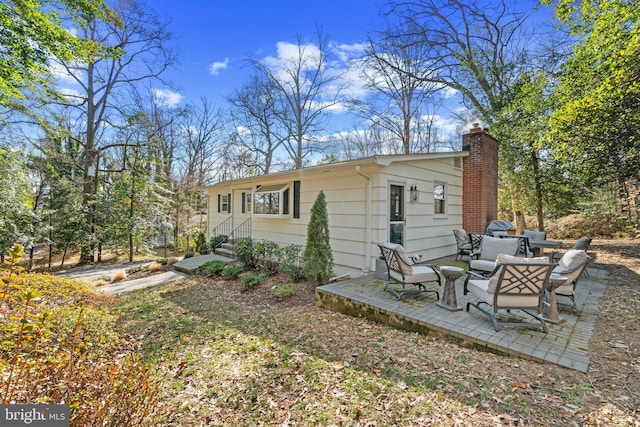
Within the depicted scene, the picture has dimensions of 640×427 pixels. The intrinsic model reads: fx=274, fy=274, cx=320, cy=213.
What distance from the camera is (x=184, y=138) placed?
69.7 ft

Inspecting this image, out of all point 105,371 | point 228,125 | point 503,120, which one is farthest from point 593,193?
point 228,125

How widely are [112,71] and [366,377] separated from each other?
18.8 meters

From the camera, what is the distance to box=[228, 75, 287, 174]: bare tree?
2123 centimetres

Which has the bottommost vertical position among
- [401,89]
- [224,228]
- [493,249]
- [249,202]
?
[493,249]

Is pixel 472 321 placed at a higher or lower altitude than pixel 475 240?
lower

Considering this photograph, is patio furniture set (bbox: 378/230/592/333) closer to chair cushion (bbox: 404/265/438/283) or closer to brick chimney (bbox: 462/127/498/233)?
chair cushion (bbox: 404/265/438/283)

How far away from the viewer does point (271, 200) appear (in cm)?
938

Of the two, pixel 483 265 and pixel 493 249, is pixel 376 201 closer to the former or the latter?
pixel 483 265

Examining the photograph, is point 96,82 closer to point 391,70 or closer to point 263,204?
point 263,204

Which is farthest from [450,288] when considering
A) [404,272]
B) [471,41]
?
[471,41]

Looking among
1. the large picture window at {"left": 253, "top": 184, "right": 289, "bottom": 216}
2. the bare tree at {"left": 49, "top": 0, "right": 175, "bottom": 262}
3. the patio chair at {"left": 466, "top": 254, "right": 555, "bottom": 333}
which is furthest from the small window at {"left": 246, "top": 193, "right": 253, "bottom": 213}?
the patio chair at {"left": 466, "top": 254, "right": 555, "bottom": 333}

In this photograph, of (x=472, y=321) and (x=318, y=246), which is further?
(x=318, y=246)

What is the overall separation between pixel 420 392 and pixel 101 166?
1998cm

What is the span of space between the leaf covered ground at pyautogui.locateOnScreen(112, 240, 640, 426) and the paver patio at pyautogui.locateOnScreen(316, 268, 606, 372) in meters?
0.11
